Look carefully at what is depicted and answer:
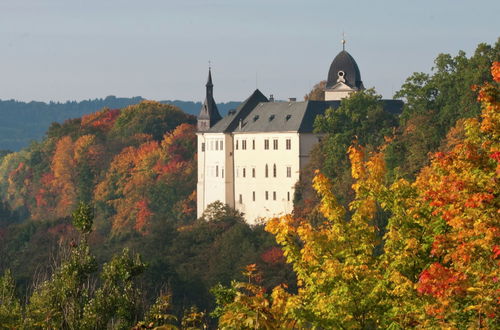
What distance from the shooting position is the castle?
329 feet

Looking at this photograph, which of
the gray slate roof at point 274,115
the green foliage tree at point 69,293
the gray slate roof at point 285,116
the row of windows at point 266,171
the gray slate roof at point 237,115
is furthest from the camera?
the gray slate roof at point 237,115

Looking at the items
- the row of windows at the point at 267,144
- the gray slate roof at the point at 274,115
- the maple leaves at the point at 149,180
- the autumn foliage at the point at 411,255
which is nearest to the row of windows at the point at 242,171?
the row of windows at the point at 267,144

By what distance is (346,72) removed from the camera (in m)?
112

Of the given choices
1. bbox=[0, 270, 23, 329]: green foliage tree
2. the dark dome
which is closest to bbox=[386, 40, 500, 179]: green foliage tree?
the dark dome

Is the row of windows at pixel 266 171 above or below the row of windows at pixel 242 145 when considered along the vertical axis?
below

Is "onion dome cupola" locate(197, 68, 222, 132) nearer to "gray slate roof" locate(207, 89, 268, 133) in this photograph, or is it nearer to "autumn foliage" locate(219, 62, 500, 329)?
"gray slate roof" locate(207, 89, 268, 133)

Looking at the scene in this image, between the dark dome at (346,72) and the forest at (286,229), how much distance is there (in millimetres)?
13368

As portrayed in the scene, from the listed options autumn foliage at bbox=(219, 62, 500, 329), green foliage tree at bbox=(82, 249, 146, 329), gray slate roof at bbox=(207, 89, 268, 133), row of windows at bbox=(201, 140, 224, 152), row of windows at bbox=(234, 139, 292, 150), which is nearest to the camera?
A: autumn foliage at bbox=(219, 62, 500, 329)

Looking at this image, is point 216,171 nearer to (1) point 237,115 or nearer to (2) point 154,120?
(1) point 237,115

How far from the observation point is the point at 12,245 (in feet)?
365

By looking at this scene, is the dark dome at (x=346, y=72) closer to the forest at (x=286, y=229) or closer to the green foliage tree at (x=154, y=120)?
the forest at (x=286, y=229)

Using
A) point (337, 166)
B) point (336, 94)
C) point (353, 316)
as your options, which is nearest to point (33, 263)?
point (337, 166)

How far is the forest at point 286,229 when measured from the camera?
2483 centimetres

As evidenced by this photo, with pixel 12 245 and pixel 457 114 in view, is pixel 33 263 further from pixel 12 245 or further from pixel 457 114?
pixel 457 114
